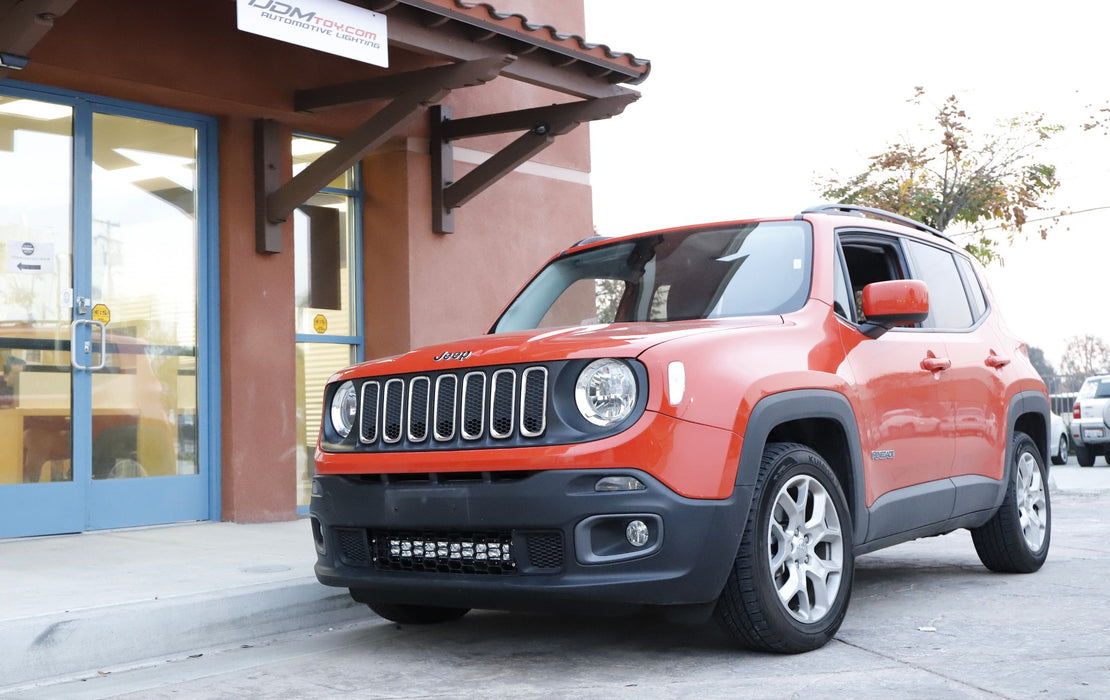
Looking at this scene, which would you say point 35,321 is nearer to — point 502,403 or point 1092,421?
point 502,403

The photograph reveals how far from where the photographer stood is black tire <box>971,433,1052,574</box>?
6.41m

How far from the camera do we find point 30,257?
758cm

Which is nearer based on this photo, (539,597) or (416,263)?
(539,597)

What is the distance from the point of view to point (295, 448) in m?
8.79

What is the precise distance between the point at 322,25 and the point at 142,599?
136 inches

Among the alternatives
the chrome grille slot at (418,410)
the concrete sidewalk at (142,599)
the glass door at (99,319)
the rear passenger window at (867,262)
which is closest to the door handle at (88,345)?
the glass door at (99,319)

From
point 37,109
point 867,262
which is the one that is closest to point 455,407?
point 867,262

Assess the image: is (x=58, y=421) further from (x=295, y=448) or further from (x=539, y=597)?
(x=539, y=597)

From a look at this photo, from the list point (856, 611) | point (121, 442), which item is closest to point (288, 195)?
point (121, 442)

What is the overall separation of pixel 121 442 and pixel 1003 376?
18.0 ft

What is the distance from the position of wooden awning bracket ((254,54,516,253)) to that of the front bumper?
399 cm

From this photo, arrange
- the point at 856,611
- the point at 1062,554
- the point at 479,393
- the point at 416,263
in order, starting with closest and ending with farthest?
the point at 479,393, the point at 856,611, the point at 1062,554, the point at 416,263

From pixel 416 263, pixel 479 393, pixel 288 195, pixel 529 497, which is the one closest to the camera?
pixel 529 497

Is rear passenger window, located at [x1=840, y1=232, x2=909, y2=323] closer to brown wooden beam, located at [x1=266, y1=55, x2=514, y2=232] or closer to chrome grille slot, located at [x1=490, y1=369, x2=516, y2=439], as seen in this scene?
chrome grille slot, located at [x1=490, y1=369, x2=516, y2=439]
